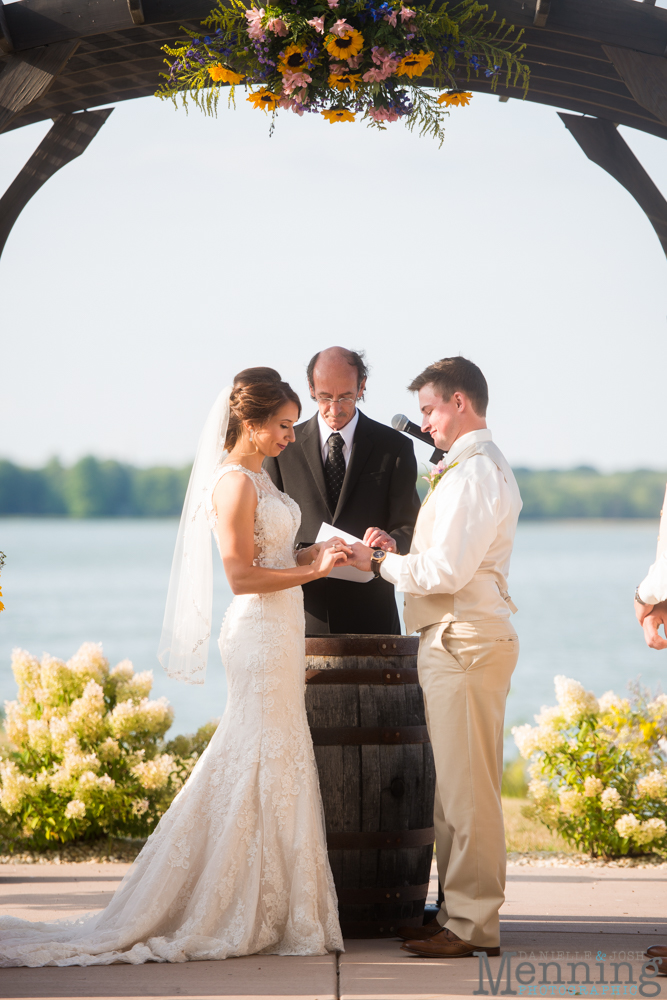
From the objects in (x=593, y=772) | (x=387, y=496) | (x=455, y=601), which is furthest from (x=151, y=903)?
(x=593, y=772)

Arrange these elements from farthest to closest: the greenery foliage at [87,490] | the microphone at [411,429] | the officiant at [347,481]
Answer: the greenery foliage at [87,490] < the officiant at [347,481] < the microphone at [411,429]

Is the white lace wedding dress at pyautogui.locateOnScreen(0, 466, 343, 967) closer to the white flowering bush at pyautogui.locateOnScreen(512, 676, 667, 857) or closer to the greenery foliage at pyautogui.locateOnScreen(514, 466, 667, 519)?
the white flowering bush at pyautogui.locateOnScreen(512, 676, 667, 857)

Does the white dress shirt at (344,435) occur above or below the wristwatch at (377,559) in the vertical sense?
above

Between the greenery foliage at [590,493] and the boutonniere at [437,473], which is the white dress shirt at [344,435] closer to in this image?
the boutonniere at [437,473]

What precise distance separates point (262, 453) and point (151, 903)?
1486 millimetres

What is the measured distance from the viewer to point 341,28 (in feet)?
9.65

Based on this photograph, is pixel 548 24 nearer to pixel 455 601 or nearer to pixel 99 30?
pixel 99 30

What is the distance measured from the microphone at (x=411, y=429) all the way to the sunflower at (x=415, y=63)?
114cm

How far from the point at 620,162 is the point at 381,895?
2.80m

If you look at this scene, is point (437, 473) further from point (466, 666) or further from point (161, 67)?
point (161, 67)

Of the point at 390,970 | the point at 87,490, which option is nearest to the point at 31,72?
the point at 390,970

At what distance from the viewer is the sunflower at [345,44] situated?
2.98 meters

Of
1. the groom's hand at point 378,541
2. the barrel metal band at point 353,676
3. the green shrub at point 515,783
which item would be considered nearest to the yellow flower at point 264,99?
the groom's hand at point 378,541

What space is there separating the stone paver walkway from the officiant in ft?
3.89
